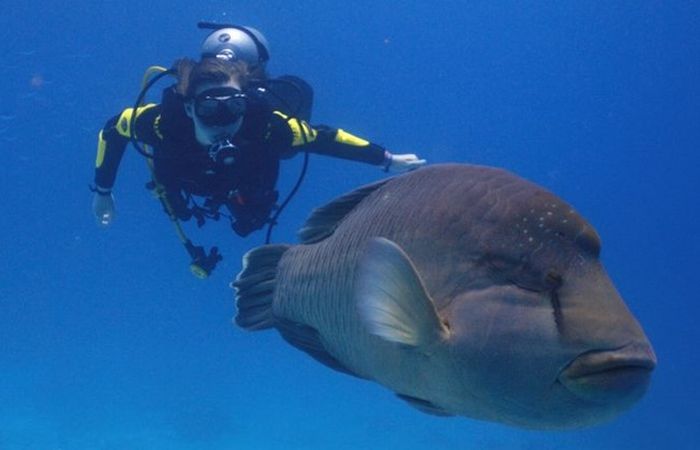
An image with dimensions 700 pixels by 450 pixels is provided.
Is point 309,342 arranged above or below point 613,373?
below

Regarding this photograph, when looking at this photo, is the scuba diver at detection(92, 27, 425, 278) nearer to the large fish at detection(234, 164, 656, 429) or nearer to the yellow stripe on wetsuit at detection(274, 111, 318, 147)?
the yellow stripe on wetsuit at detection(274, 111, 318, 147)

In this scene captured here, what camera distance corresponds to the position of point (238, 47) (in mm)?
7199

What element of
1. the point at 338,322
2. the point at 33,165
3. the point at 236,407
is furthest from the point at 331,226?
the point at 33,165

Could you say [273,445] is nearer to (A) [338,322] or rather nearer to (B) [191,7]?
(A) [338,322]

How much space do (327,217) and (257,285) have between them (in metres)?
0.54

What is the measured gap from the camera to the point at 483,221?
162cm

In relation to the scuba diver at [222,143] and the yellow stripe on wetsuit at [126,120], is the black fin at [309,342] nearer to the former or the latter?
the scuba diver at [222,143]

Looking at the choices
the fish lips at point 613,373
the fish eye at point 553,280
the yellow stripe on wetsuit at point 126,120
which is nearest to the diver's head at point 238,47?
the yellow stripe on wetsuit at point 126,120

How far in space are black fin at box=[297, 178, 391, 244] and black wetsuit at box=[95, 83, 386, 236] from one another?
3.45 metres

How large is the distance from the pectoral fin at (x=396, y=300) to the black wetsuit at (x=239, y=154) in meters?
4.56

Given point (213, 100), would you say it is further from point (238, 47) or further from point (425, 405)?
point (425, 405)

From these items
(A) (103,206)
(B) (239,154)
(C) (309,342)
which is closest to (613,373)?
(C) (309,342)

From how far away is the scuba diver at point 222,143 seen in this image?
588 centimetres

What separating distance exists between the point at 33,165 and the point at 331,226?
40.8 meters
